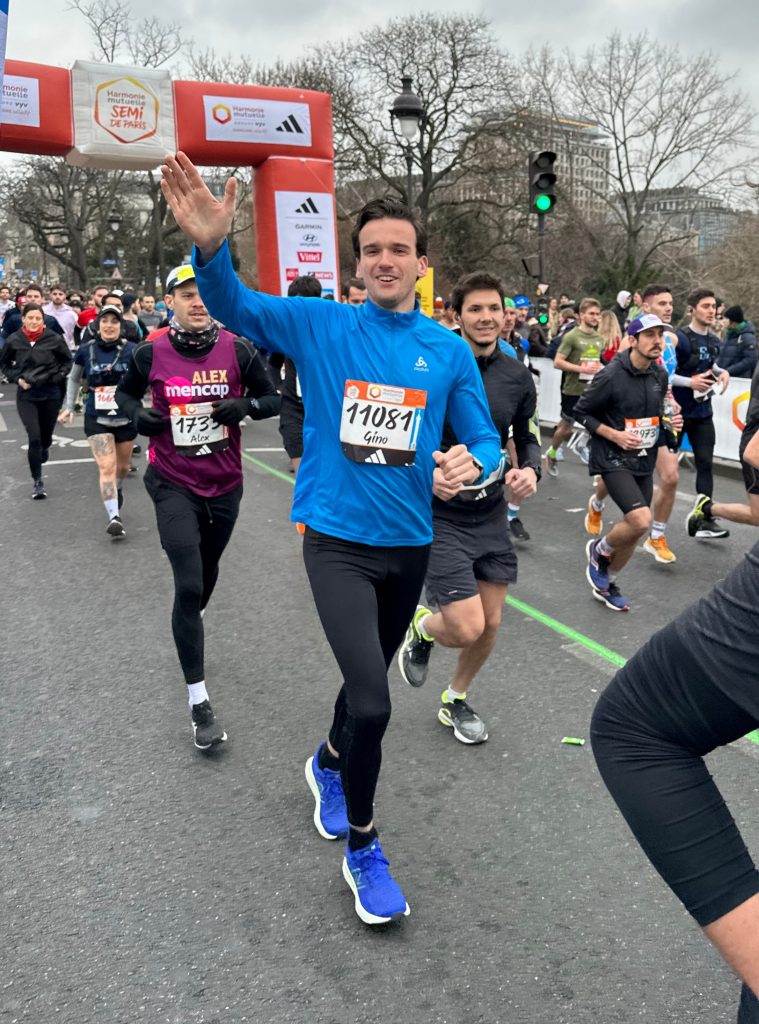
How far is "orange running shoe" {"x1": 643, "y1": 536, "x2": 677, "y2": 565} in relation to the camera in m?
7.06

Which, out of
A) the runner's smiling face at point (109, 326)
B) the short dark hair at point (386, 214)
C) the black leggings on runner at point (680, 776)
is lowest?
the black leggings on runner at point (680, 776)

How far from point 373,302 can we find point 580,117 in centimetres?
3886

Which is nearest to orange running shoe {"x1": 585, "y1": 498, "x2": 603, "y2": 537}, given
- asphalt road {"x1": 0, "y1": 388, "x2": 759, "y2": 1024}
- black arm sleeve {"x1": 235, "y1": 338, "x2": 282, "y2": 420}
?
asphalt road {"x1": 0, "y1": 388, "x2": 759, "y2": 1024}

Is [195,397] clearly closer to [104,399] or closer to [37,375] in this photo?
[104,399]

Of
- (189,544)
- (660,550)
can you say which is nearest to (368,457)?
(189,544)

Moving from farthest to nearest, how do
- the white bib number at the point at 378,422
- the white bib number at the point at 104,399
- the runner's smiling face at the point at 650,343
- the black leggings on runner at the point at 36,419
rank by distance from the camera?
the black leggings on runner at the point at 36,419, the white bib number at the point at 104,399, the runner's smiling face at the point at 650,343, the white bib number at the point at 378,422

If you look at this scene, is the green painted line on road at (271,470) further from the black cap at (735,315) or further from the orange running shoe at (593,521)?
the black cap at (735,315)

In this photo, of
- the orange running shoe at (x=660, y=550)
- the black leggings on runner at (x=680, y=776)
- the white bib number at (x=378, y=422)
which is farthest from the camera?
the orange running shoe at (x=660, y=550)

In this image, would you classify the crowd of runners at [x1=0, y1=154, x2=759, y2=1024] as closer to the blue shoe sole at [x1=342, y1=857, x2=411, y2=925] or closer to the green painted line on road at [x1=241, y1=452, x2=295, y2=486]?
the blue shoe sole at [x1=342, y1=857, x2=411, y2=925]

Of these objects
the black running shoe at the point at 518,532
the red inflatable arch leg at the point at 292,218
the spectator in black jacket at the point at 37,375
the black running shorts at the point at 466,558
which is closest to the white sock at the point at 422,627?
the black running shorts at the point at 466,558

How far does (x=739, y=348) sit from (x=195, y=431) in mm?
8704

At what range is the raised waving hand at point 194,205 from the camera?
2482 millimetres

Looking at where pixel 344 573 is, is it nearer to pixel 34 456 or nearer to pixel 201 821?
pixel 201 821

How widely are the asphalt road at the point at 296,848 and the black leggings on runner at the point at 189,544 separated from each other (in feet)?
1.38
